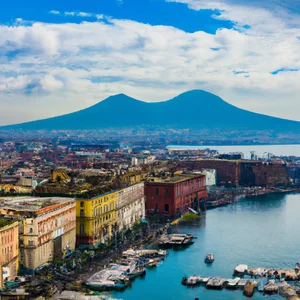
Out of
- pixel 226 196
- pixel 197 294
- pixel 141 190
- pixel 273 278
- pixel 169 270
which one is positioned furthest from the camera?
pixel 226 196

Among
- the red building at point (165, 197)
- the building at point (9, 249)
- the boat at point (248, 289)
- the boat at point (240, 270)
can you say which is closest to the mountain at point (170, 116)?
the red building at point (165, 197)

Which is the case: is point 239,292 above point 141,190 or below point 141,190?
below

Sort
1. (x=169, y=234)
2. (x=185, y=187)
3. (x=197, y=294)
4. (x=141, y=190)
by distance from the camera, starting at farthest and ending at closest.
Result: (x=185, y=187) → (x=141, y=190) → (x=169, y=234) → (x=197, y=294)

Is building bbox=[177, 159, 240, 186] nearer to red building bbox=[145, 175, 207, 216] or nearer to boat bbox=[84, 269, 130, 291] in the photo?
red building bbox=[145, 175, 207, 216]

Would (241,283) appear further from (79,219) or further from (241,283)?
(79,219)

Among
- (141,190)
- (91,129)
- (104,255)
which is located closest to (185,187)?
(141,190)

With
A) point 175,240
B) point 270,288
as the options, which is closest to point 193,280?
point 270,288

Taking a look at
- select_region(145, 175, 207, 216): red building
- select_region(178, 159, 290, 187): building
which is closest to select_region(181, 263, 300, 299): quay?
select_region(145, 175, 207, 216): red building

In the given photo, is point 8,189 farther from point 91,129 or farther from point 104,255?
point 91,129
